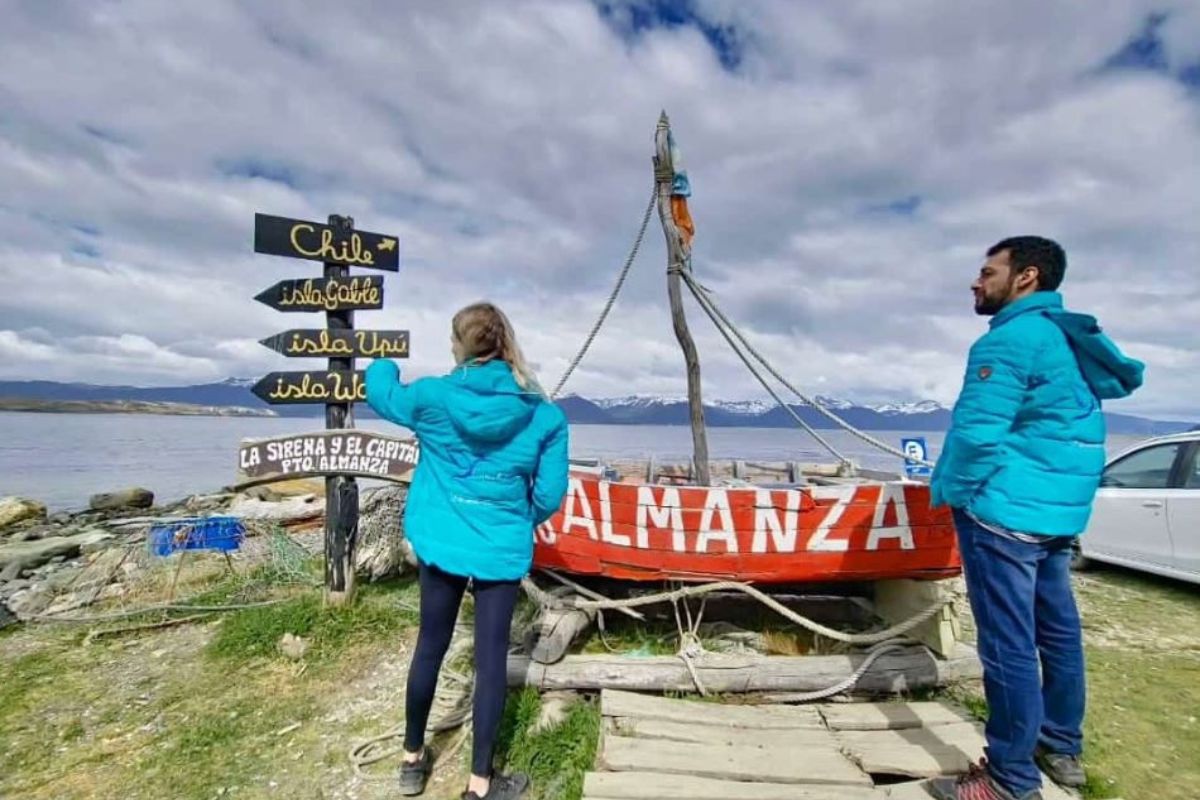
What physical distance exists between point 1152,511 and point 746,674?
236 inches

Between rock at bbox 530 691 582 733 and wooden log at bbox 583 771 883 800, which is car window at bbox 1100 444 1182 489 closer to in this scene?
wooden log at bbox 583 771 883 800

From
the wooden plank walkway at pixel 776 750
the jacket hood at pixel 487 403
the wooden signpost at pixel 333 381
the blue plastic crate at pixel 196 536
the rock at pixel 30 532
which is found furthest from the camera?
the rock at pixel 30 532

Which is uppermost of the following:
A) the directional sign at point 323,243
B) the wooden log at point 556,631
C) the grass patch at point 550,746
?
the directional sign at point 323,243

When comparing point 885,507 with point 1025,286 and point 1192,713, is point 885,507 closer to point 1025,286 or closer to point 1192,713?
point 1025,286

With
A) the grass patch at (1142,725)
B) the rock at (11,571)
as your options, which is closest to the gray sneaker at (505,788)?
the grass patch at (1142,725)

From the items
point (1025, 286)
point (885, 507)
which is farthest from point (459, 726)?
point (1025, 286)

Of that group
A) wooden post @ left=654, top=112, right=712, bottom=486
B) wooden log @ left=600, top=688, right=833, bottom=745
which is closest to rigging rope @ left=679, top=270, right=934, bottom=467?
wooden post @ left=654, top=112, right=712, bottom=486

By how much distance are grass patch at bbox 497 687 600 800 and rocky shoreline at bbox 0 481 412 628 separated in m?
3.58

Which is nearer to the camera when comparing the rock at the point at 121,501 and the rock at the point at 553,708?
the rock at the point at 553,708

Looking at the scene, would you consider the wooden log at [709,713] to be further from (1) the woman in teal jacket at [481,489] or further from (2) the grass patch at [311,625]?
(2) the grass patch at [311,625]

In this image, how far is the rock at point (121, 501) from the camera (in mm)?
19328

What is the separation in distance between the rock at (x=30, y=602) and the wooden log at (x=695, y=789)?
20.8 feet

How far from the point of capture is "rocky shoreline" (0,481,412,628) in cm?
657

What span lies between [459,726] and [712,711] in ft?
5.22
